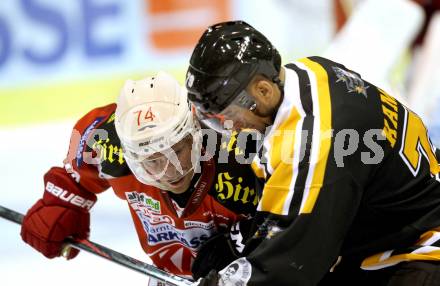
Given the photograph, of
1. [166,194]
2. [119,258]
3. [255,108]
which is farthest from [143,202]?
[255,108]

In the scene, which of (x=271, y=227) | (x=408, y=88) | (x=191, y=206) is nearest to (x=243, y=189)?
(x=191, y=206)

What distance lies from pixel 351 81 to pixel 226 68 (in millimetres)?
322

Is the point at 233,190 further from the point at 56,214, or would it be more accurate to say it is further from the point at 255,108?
the point at 56,214

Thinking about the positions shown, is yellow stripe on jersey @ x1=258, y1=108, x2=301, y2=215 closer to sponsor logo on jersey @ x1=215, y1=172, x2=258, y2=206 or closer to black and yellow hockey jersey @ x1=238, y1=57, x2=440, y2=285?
black and yellow hockey jersey @ x1=238, y1=57, x2=440, y2=285

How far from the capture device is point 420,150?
7.02ft

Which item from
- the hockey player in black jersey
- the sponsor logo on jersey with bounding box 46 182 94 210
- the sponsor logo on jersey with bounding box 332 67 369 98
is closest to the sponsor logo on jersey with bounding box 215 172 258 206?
the hockey player in black jersey

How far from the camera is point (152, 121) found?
2.33 m

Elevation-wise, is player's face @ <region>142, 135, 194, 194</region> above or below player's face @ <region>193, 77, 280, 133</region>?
below

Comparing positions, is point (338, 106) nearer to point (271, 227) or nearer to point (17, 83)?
point (271, 227)

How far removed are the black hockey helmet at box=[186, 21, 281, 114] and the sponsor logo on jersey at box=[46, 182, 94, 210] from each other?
0.87 metres

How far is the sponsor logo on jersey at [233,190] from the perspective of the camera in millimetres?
2424

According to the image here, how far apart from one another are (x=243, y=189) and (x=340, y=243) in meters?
0.50

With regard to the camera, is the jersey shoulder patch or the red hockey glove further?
the red hockey glove

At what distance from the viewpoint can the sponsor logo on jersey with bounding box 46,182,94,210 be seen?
278 centimetres
